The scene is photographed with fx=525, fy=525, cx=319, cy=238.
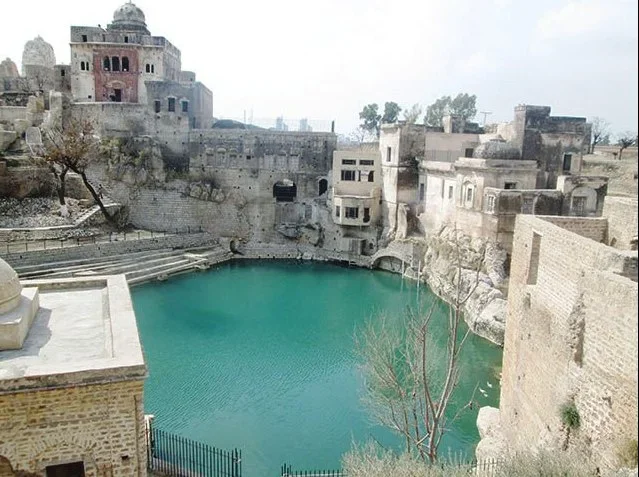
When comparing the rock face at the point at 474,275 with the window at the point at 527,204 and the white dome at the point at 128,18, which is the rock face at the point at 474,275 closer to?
the window at the point at 527,204

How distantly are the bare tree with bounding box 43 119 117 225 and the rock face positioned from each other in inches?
650

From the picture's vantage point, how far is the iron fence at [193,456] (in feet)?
31.6

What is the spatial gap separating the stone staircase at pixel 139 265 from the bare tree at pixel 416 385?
36.7 ft

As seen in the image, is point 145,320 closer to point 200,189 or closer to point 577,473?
point 200,189

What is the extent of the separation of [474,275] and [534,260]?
11223 millimetres

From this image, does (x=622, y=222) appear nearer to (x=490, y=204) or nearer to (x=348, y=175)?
(x=490, y=204)

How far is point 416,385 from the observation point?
9422mm

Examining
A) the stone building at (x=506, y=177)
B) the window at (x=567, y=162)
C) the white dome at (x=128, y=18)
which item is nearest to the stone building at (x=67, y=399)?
the stone building at (x=506, y=177)

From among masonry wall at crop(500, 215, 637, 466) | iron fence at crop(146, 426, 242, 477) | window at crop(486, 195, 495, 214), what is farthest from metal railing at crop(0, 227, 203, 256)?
masonry wall at crop(500, 215, 637, 466)

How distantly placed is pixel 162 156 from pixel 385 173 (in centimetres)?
1255

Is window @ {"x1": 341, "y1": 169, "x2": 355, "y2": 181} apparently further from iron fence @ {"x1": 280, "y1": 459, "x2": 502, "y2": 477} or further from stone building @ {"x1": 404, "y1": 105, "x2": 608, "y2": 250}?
iron fence @ {"x1": 280, "y1": 459, "x2": 502, "y2": 477}

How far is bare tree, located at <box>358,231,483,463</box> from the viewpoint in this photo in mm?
9265

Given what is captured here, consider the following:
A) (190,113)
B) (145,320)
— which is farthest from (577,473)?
(190,113)

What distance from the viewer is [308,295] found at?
74.7ft
